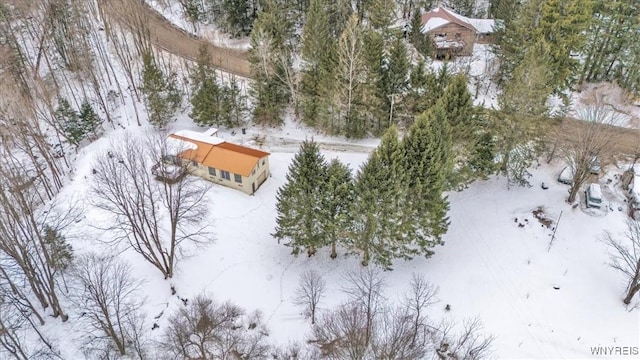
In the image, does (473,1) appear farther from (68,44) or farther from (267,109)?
(68,44)

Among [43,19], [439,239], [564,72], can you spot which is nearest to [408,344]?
[439,239]

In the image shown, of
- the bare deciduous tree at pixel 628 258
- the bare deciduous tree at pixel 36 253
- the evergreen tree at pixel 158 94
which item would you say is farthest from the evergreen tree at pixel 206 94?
the bare deciduous tree at pixel 628 258

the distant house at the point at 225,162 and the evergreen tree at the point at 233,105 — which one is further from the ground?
the evergreen tree at the point at 233,105

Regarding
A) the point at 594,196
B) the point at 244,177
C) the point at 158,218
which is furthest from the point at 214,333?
the point at 594,196

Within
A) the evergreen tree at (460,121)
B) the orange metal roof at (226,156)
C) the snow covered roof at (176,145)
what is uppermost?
the evergreen tree at (460,121)

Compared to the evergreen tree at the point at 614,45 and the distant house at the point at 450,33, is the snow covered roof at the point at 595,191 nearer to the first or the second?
the evergreen tree at the point at 614,45

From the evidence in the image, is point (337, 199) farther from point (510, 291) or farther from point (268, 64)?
point (268, 64)

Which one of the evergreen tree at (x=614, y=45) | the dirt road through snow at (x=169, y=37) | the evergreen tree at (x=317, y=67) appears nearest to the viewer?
the evergreen tree at (x=317, y=67)
